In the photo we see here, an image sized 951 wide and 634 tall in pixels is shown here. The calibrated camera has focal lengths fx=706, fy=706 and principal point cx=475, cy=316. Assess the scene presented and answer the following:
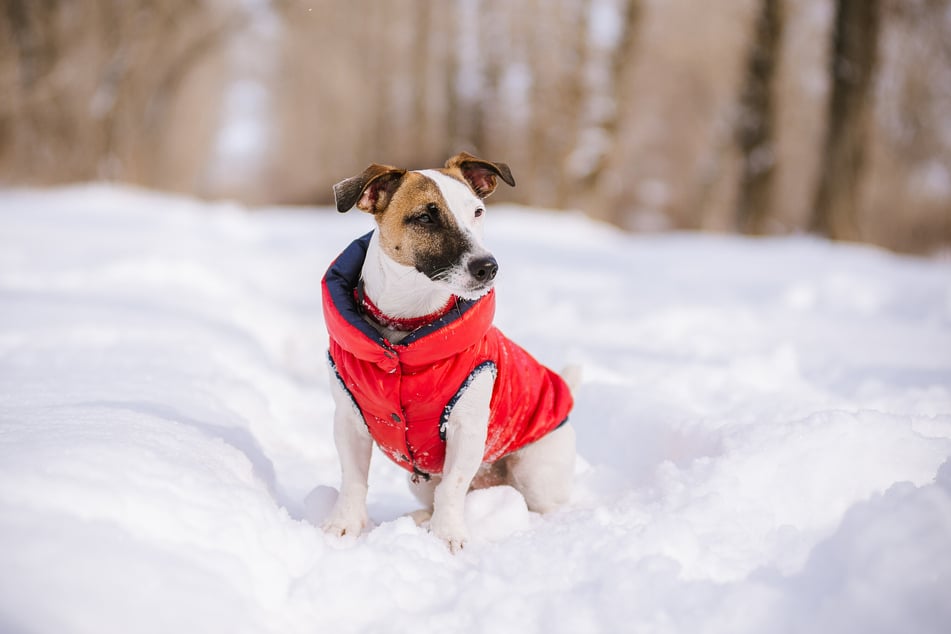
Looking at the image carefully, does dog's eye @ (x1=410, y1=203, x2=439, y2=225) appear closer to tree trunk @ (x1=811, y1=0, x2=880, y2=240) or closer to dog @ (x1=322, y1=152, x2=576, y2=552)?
dog @ (x1=322, y1=152, x2=576, y2=552)

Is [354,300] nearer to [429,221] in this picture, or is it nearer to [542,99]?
[429,221]

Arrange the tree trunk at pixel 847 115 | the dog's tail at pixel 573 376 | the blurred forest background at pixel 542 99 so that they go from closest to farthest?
the dog's tail at pixel 573 376
the tree trunk at pixel 847 115
the blurred forest background at pixel 542 99

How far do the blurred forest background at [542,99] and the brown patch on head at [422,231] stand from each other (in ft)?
35.4

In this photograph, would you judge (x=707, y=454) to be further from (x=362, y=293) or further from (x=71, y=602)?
(x=71, y=602)

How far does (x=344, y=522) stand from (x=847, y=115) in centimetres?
1205

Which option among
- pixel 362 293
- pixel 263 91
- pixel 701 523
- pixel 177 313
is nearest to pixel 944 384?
pixel 701 523

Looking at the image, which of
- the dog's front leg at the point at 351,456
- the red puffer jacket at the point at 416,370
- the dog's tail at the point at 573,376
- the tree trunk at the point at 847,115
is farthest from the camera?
the tree trunk at the point at 847,115

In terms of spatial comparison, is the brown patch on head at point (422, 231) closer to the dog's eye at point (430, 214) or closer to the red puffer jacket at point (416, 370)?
the dog's eye at point (430, 214)

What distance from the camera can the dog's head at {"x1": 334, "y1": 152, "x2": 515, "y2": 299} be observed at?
2.62m

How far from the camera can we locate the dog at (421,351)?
8.57 ft

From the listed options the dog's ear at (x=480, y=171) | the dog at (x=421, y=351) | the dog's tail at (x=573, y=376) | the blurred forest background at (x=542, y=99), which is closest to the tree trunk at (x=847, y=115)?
the blurred forest background at (x=542, y=99)

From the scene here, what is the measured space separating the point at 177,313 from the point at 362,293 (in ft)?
11.3

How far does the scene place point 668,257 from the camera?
10531 millimetres

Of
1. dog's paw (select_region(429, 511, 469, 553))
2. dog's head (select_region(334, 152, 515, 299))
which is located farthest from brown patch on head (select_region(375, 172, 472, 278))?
dog's paw (select_region(429, 511, 469, 553))
